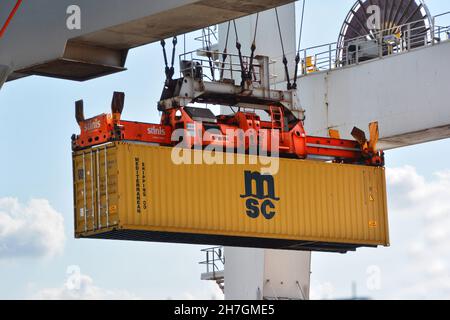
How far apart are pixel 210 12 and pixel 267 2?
1.02 meters

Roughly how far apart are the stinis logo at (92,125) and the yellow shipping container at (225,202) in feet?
1.76

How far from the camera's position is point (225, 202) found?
98.3 feet

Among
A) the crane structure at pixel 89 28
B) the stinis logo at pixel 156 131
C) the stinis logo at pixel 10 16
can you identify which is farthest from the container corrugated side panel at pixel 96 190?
the stinis logo at pixel 10 16

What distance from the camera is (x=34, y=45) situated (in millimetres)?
24703

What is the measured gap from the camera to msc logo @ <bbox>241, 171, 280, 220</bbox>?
3031 centimetres

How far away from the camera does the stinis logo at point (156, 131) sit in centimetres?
2945

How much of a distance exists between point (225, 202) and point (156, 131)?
2.23m
